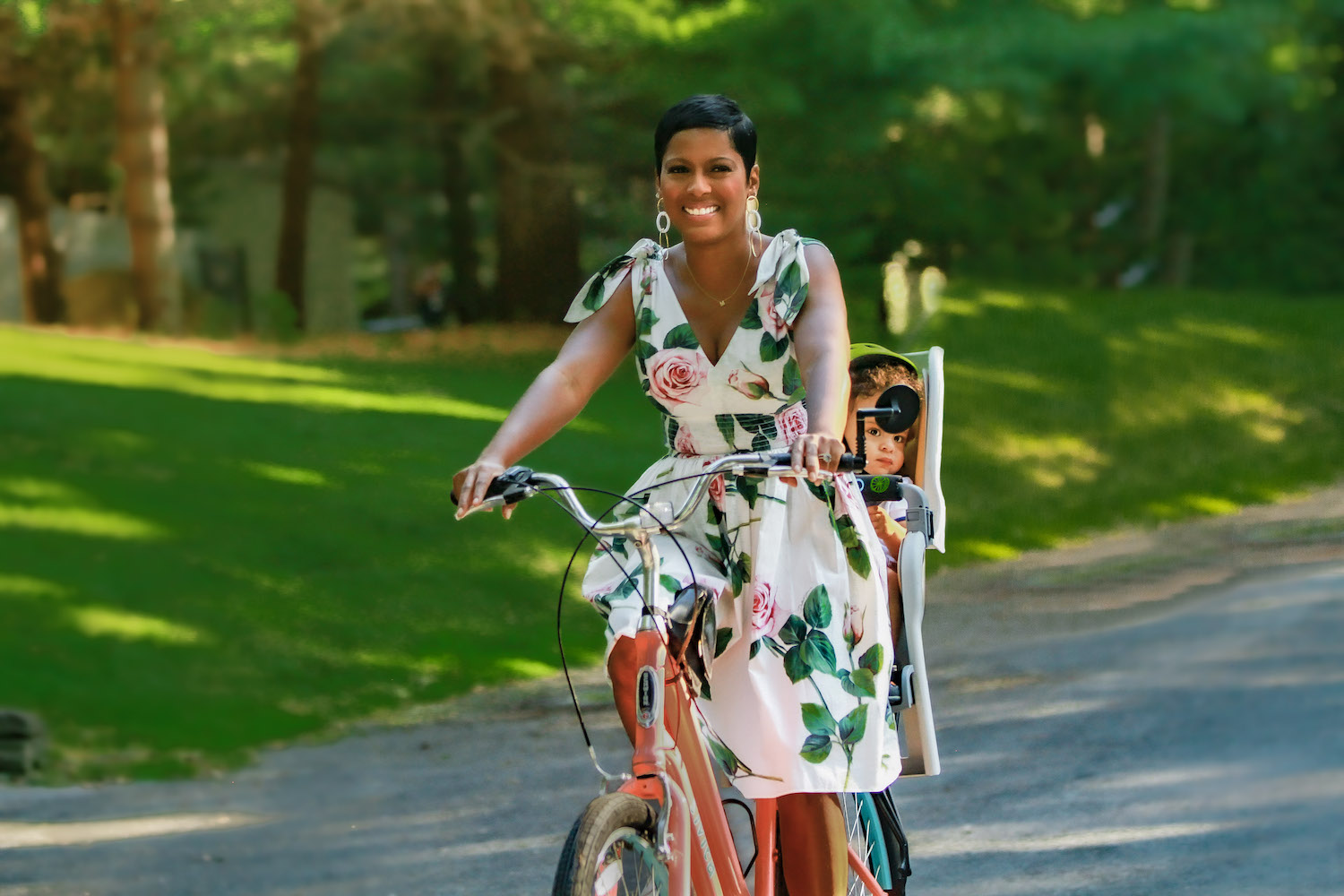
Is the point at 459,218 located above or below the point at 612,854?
above

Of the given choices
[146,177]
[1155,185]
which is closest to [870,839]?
[146,177]

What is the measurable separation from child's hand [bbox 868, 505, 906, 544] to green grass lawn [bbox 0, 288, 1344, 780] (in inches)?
154

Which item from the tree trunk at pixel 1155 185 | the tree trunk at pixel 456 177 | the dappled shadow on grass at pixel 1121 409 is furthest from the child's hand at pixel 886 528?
the tree trunk at pixel 1155 185

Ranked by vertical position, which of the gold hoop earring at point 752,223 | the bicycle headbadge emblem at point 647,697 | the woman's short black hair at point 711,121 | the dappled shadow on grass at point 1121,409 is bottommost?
the dappled shadow on grass at point 1121,409

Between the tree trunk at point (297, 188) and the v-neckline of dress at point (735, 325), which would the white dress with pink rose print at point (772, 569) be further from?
the tree trunk at point (297, 188)

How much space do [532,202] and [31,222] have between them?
8213 mm

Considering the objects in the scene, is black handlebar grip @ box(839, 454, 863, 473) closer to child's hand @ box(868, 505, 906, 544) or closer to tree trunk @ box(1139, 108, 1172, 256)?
child's hand @ box(868, 505, 906, 544)

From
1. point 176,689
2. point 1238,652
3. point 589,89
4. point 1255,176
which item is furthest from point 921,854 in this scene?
point 1255,176

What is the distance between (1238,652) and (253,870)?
4.46 meters

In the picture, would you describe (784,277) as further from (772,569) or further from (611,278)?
(772,569)

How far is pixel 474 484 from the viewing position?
125 inches

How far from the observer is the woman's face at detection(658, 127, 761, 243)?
343cm

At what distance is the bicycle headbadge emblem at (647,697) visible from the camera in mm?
3193

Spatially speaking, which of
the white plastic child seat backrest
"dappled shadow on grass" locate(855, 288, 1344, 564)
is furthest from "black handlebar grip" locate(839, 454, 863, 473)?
"dappled shadow on grass" locate(855, 288, 1344, 564)
